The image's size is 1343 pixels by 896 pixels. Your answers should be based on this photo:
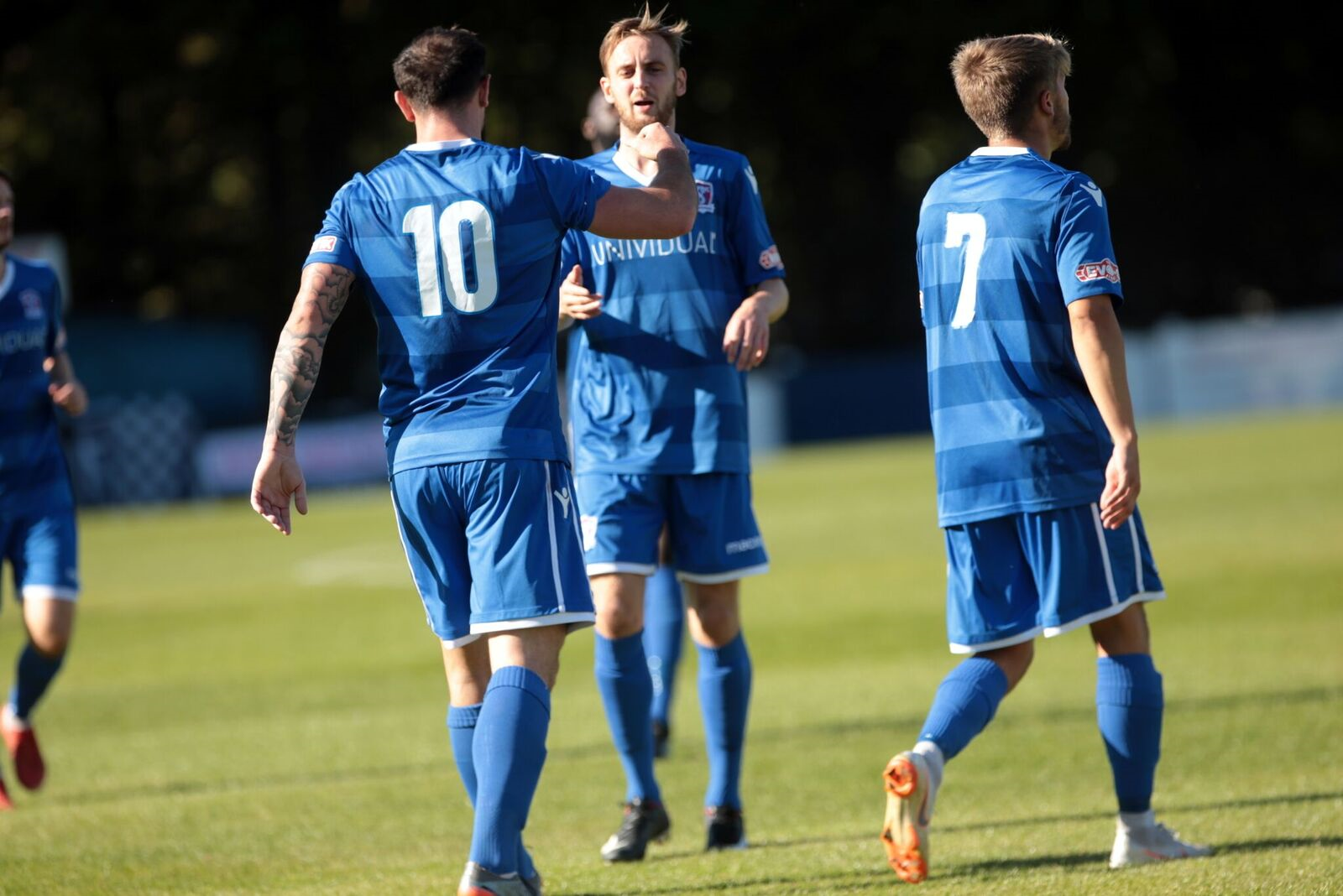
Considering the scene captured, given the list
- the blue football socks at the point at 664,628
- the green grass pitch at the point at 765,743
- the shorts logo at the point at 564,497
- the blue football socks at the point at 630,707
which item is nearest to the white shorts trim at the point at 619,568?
Result: the blue football socks at the point at 630,707

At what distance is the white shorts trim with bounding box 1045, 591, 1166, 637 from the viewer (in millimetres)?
4598

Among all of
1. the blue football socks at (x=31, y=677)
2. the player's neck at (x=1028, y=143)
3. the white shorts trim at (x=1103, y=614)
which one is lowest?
the blue football socks at (x=31, y=677)

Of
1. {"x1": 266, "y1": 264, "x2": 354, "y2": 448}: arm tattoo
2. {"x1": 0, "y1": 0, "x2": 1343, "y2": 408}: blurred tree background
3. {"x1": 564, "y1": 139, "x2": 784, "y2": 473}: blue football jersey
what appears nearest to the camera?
{"x1": 266, "y1": 264, "x2": 354, "y2": 448}: arm tattoo

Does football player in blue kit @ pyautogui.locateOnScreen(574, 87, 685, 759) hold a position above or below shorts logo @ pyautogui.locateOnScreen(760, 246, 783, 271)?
below

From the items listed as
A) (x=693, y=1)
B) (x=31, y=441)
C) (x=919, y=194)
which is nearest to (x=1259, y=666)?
(x=31, y=441)

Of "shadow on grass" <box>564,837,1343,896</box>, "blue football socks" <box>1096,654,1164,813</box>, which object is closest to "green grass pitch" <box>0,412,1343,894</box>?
"shadow on grass" <box>564,837,1343,896</box>

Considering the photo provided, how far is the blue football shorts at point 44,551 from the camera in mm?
7367

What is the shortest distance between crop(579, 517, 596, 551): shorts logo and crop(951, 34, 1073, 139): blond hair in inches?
72.6

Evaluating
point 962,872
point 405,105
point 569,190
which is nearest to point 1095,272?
point 569,190

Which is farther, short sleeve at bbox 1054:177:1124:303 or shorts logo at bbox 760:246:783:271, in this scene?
shorts logo at bbox 760:246:783:271

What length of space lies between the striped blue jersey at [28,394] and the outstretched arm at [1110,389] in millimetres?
4641

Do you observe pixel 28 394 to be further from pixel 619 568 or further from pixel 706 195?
pixel 706 195

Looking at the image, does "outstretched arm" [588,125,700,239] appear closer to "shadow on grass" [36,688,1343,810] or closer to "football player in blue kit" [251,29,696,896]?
"football player in blue kit" [251,29,696,896]

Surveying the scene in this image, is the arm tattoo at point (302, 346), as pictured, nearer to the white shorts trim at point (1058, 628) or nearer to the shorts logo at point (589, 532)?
the shorts logo at point (589, 532)
